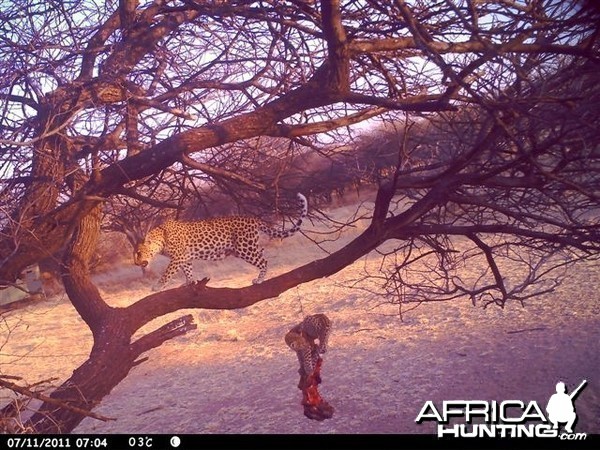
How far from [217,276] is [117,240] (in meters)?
3.41

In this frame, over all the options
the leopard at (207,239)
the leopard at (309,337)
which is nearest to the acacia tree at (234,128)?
the leopard at (309,337)

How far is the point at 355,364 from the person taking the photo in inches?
305

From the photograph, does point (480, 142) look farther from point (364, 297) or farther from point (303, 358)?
point (364, 297)

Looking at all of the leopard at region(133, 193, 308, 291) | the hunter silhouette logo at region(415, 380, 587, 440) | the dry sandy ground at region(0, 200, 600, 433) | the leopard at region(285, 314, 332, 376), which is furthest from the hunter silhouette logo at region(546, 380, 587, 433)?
the leopard at region(133, 193, 308, 291)

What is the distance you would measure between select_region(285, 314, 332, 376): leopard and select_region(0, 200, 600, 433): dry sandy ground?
1279mm

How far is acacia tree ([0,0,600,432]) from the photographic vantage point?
3.57 metres

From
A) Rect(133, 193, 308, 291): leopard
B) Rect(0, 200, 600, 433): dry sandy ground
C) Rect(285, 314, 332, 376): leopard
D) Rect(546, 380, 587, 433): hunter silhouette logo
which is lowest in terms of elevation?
Rect(0, 200, 600, 433): dry sandy ground

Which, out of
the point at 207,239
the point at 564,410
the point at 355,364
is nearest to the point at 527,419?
the point at 564,410

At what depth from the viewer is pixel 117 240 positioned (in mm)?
16750

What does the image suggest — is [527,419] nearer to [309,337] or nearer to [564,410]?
[564,410]

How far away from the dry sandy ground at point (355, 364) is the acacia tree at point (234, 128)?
27.4 inches

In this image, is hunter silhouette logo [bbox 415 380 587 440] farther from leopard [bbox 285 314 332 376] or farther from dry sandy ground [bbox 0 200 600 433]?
dry sandy ground [bbox 0 200 600 433]

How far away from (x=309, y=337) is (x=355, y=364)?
133 inches

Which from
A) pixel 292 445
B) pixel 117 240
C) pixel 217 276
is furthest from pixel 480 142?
pixel 117 240
